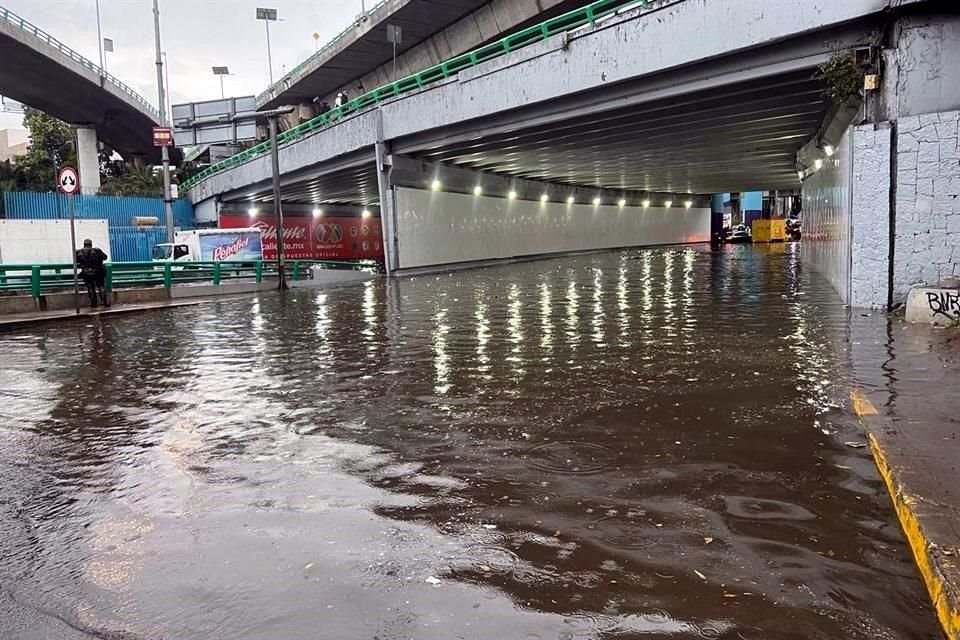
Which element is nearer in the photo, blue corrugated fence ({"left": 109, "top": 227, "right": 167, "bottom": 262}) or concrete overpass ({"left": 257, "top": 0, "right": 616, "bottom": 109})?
blue corrugated fence ({"left": 109, "top": 227, "right": 167, "bottom": 262})

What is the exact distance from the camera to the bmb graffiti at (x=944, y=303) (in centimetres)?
1073

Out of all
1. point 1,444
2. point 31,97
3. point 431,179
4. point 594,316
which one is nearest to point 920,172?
point 594,316

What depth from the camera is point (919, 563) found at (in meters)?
3.42

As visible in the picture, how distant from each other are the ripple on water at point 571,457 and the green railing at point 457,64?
51.9 ft

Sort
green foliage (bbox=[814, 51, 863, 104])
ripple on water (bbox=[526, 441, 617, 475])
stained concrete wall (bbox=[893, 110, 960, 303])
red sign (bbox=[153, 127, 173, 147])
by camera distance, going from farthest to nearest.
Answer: red sign (bbox=[153, 127, 173, 147]) → green foliage (bbox=[814, 51, 863, 104]) → stained concrete wall (bbox=[893, 110, 960, 303]) → ripple on water (bbox=[526, 441, 617, 475])

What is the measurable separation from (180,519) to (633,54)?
17491 millimetres

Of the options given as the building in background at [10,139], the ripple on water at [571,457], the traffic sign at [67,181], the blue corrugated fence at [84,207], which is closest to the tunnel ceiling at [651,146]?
the blue corrugated fence at [84,207]

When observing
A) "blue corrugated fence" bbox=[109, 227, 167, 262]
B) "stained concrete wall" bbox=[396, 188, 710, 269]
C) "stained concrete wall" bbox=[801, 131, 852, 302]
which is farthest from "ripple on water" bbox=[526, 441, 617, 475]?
"blue corrugated fence" bbox=[109, 227, 167, 262]

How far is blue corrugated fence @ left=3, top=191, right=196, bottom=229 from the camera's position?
103 feet

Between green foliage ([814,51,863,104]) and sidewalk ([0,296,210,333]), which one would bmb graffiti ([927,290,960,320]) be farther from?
sidewalk ([0,296,210,333])

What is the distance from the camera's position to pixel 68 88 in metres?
48.2

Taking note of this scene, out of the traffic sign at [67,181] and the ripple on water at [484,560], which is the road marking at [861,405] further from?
the traffic sign at [67,181]

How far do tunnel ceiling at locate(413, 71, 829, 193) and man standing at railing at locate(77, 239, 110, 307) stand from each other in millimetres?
13657

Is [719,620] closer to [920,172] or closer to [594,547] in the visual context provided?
[594,547]
